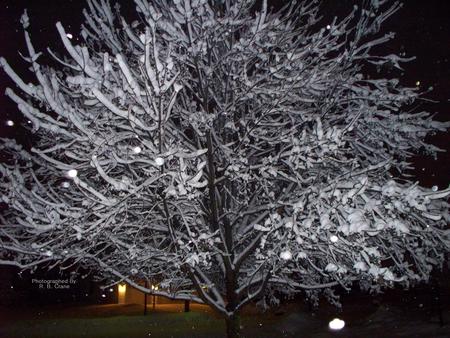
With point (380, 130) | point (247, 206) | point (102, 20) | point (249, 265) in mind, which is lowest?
point (249, 265)

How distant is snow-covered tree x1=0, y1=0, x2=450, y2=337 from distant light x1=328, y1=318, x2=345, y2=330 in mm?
8931

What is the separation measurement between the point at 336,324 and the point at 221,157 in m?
13.1

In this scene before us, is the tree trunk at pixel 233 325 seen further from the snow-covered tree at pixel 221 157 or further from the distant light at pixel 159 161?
the distant light at pixel 159 161

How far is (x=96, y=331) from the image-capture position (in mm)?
17859

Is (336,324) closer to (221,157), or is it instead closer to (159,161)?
(221,157)

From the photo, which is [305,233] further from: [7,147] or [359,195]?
[7,147]

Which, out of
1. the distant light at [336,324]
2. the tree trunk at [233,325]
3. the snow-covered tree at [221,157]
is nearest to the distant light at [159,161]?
the snow-covered tree at [221,157]

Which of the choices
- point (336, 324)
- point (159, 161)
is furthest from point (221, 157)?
point (336, 324)

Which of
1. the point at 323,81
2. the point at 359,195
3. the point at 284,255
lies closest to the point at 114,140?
the point at 284,255

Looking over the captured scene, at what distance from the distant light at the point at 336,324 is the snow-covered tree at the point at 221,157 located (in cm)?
893

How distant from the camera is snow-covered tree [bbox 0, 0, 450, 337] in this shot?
4996 millimetres

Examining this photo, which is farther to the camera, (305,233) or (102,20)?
(102,20)

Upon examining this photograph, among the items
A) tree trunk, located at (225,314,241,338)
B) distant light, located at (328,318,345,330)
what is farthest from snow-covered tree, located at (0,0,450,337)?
distant light, located at (328,318,345,330)

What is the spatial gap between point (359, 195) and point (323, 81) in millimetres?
2586
